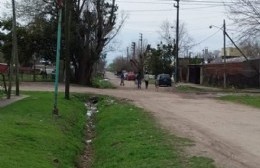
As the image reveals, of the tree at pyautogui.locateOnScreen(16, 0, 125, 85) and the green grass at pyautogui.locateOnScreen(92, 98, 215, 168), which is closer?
the green grass at pyautogui.locateOnScreen(92, 98, 215, 168)

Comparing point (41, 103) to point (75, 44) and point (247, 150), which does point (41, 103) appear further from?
point (75, 44)

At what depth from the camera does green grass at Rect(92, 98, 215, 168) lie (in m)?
11.2

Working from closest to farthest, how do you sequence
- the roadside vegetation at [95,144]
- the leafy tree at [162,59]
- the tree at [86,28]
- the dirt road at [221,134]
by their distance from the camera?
1. the roadside vegetation at [95,144]
2. the dirt road at [221,134]
3. the tree at [86,28]
4. the leafy tree at [162,59]

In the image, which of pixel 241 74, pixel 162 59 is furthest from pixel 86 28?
pixel 162 59

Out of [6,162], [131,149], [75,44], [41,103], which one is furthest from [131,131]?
[75,44]

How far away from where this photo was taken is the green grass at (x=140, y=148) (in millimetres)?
11212

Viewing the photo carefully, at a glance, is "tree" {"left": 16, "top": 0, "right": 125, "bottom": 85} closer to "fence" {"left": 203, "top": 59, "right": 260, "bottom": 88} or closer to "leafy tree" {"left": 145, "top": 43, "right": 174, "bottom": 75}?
"fence" {"left": 203, "top": 59, "right": 260, "bottom": 88}

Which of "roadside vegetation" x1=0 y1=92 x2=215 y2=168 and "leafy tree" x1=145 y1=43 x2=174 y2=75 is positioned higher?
"leafy tree" x1=145 y1=43 x2=174 y2=75

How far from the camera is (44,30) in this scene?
5572 centimetres

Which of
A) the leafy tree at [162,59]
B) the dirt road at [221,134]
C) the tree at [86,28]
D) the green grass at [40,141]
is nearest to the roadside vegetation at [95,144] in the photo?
the green grass at [40,141]

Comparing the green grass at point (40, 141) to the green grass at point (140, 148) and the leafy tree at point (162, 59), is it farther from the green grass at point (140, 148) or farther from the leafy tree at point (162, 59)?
the leafy tree at point (162, 59)

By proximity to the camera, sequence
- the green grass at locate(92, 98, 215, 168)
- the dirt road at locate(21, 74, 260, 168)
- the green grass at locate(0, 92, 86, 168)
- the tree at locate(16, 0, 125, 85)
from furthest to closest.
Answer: the tree at locate(16, 0, 125, 85) < the dirt road at locate(21, 74, 260, 168) < the green grass at locate(92, 98, 215, 168) < the green grass at locate(0, 92, 86, 168)

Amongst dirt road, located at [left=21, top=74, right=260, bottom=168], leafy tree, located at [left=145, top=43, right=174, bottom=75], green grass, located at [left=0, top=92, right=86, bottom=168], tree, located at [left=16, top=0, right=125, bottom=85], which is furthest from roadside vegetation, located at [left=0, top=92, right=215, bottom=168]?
leafy tree, located at [left=145, top=43, right=174, bottom=75]

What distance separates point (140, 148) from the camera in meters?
13.1
